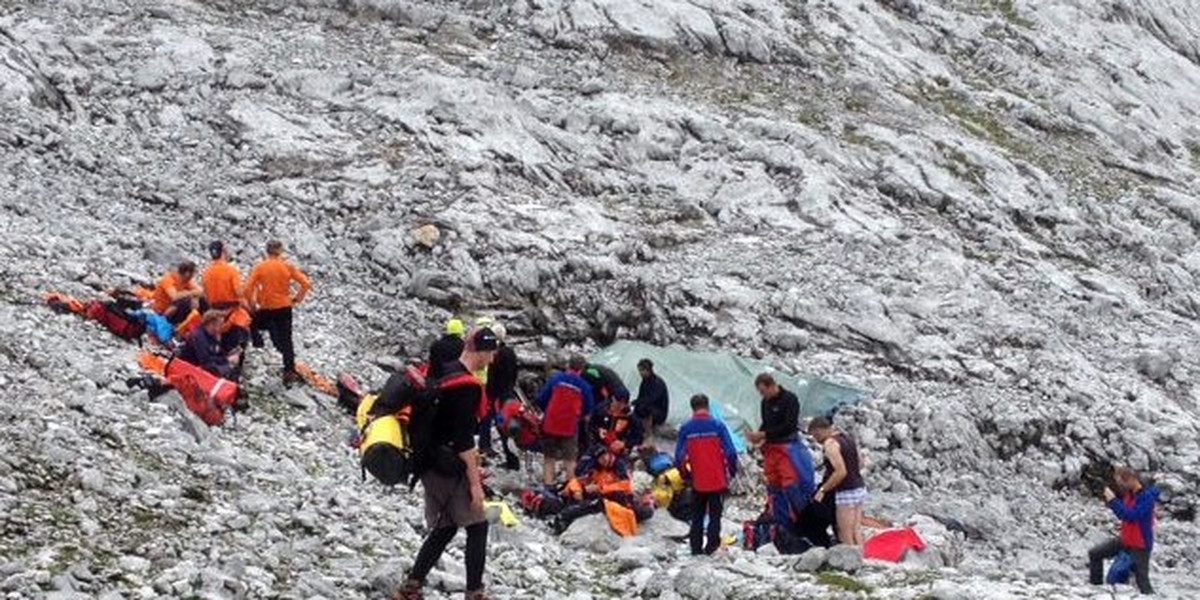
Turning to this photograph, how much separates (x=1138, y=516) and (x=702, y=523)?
18.0 ft

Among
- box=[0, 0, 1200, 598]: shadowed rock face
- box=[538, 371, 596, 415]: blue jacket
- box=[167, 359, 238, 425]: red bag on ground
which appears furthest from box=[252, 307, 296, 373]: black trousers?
box=[538, 371, 596, 415]: blue jacket

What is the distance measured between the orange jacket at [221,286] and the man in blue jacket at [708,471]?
21.6ft

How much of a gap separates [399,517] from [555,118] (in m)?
17.7

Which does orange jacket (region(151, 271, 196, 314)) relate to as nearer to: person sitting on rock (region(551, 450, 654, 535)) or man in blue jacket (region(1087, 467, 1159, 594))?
person sitting on rock (region(551, 450, 654, 535))

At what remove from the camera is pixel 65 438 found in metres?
11.6

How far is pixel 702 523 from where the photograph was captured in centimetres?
1367

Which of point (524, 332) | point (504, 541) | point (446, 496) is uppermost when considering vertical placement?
point (446, 496)

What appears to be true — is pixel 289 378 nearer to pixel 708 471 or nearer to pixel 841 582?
pixel 708 471

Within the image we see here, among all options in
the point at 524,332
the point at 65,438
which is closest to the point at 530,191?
the point at 524,332

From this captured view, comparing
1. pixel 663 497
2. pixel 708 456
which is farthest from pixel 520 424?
pixel 708 456

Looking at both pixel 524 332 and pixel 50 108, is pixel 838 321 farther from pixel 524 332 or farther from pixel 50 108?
pixel 50 108

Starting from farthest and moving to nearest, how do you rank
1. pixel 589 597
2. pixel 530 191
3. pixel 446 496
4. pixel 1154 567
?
pixel 530 191 → pixel 1154 567 → pixel 589 597 → pixel 446 496

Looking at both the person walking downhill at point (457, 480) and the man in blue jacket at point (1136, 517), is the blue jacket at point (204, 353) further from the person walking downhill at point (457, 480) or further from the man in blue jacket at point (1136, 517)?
the man in blue jacket at point (1136, 517)

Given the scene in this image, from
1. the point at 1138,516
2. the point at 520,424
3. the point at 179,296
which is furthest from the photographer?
the point at 520,424
